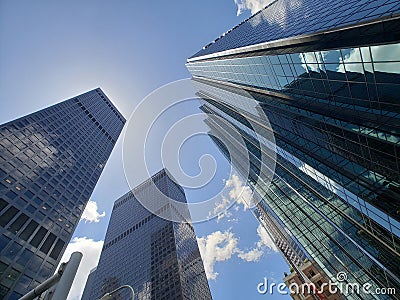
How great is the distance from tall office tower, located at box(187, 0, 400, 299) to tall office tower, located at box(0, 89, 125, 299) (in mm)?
49879

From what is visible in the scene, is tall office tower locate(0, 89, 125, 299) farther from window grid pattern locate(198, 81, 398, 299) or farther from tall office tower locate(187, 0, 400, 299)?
tall office tower locate(187, 0, 400, 299)

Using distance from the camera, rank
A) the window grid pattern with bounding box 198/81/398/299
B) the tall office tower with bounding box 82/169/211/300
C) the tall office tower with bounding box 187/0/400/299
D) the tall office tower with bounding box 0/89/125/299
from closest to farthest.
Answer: the tall office tower with bounding box 187/0/400/299 < the window grid pattern with bounding box 198/81/398/299 < the tall office tower with bounding box 0/89/125/299 < the tall office tower with bounding box 82/169/211/300

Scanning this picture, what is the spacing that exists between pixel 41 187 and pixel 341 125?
209 feet

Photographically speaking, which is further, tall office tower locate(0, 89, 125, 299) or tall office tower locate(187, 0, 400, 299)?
tall office tower locate(0, 89, 125, 299)

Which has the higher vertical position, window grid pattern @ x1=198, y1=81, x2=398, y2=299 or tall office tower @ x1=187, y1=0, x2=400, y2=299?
tall office tower @ x1=187, y1=0, x2=400, y2=299

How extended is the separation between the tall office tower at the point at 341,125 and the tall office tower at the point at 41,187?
49.9m

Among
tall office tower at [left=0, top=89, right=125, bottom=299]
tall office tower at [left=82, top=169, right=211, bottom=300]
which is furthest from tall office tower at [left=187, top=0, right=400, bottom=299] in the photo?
tall office tower at [left=82, top=169, right=211, bottom=300]

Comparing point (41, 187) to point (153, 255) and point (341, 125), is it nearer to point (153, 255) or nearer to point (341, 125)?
point (341, 125)

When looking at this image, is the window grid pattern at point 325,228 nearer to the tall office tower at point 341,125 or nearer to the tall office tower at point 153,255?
the tall office tower at point 341,125

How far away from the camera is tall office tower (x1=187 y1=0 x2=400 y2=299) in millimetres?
22594

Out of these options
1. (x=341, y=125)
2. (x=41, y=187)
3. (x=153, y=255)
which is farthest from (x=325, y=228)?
(x=153, y=255)

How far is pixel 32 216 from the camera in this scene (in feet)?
179

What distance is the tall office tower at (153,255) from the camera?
103188mm

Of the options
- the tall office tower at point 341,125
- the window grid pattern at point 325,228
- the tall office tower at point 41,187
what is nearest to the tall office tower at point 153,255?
the tall office tower at point 41,187
